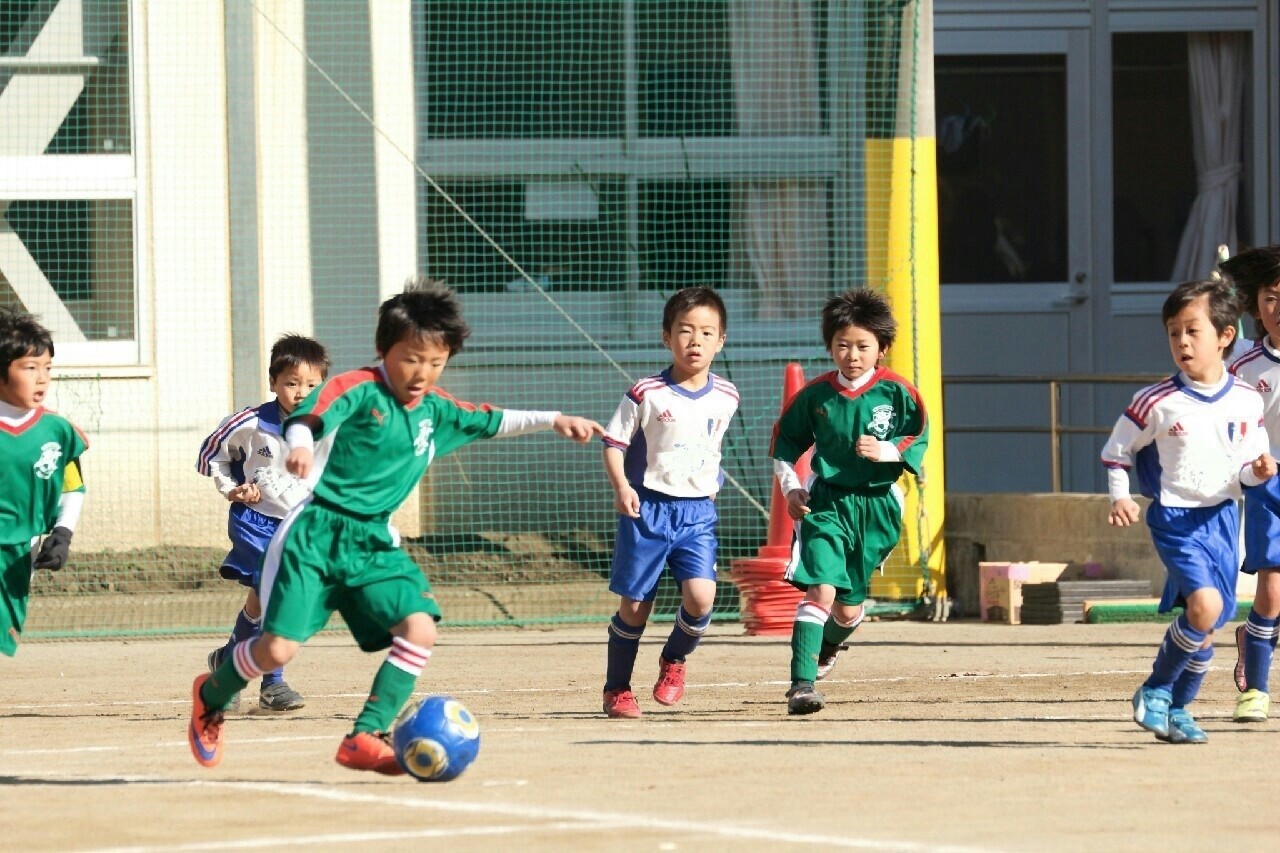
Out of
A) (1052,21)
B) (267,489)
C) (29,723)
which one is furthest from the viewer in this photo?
(1052,21)

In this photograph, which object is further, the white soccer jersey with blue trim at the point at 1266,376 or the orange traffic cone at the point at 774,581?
the orange traffic cone at the point at 774,581

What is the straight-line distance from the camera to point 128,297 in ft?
51.0

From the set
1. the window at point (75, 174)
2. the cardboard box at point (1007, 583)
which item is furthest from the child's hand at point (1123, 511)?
the window at point (75, 174)

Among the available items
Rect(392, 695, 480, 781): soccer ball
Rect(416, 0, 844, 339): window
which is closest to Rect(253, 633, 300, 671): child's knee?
Rect(392, 695, 480, 781): soccer ball

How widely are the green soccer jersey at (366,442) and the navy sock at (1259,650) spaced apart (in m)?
3.33

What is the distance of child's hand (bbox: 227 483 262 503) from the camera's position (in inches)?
366

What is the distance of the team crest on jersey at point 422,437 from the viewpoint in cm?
695

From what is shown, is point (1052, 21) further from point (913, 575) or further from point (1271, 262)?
point (1271, 262)

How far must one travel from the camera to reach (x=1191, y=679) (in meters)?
7.75

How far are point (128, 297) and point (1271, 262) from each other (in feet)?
31.0

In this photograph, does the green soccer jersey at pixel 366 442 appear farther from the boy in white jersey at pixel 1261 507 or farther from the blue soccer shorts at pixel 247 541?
the boy in white jersey at pixel 1261 507

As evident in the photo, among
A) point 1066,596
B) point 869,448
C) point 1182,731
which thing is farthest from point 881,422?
point 1066,596

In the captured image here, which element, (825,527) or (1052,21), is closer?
(825,527)

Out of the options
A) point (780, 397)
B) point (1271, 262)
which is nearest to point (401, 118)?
point (780, 397)
